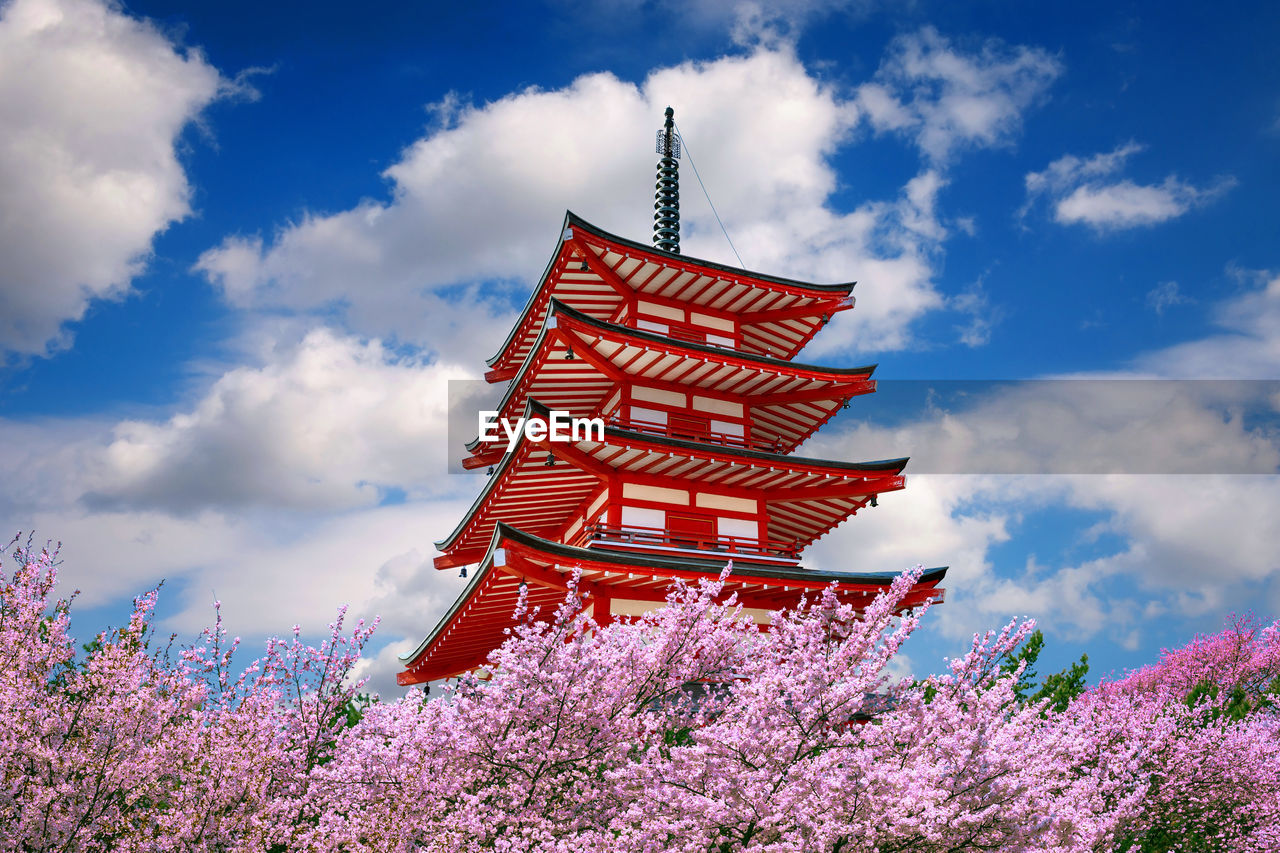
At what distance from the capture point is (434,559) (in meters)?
24.4

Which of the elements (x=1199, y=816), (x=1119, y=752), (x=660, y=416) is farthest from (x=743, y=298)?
(x=1199, y=816)

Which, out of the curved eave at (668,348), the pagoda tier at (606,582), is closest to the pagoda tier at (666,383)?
the curved eave at (668,348)

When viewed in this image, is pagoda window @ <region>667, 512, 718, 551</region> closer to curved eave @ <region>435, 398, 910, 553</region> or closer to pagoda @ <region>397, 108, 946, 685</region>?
pagoda @ <region>397, 108, 946, 685</region>

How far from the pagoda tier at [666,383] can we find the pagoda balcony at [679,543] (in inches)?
93.0

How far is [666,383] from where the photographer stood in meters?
20.7

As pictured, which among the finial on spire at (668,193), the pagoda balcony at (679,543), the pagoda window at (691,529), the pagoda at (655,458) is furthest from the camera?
the finial on spire at (668,193)

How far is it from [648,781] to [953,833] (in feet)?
10.8

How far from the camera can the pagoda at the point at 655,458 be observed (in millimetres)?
17698

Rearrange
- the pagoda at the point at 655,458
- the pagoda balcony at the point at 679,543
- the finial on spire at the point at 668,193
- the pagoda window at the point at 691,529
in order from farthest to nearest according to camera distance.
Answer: the finial on spire at the point at 668,193, the pagoda window at the point at 691,529, the pagoda balcony at the point at 679,543, the pagoda at the point at 655,458

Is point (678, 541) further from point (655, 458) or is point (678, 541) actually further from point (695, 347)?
point (695, 347)

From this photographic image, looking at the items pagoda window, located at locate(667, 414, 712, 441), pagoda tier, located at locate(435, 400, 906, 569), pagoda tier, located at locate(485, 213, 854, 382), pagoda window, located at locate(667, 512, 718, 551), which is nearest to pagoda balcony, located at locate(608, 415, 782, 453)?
pagoda window, located at locate(667, 414, 712, 441)

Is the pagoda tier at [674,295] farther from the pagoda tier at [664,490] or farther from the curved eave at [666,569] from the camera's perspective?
the curved eave at [666,569]

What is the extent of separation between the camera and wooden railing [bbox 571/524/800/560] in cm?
1839

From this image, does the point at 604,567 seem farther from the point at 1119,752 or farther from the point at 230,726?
the point at 1119,752
